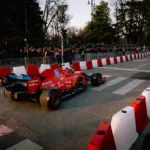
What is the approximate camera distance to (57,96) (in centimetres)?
613

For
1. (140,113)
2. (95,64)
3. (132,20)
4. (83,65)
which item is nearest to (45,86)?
(140,113)

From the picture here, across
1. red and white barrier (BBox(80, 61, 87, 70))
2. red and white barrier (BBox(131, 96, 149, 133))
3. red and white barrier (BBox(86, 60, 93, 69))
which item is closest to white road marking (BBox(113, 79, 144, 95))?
red and white barrier (BBox(131, 96, 149, 133))

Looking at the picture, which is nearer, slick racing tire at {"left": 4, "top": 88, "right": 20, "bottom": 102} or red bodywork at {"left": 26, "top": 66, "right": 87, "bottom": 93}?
red bodywork at {"left": 26, "top": 66, "right": 87, "bottom": 93}

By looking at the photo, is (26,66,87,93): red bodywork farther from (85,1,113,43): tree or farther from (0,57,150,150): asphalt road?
(85,1,113,43): tree

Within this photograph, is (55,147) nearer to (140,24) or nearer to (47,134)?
(47,134)

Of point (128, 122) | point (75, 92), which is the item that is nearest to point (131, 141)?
point (128, 122)

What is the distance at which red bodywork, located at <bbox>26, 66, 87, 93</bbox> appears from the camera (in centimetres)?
641

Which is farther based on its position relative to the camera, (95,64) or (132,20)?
(132,20)

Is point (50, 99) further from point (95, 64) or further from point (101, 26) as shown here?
point (101, 26)

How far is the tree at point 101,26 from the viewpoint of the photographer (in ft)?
171

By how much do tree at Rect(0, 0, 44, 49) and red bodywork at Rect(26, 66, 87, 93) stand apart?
529 inches

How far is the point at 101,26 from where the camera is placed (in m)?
52.6

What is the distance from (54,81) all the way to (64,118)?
187 centimetres

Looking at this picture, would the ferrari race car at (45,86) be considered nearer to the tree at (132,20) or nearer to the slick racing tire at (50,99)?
the slick racing tire at (50,99)
